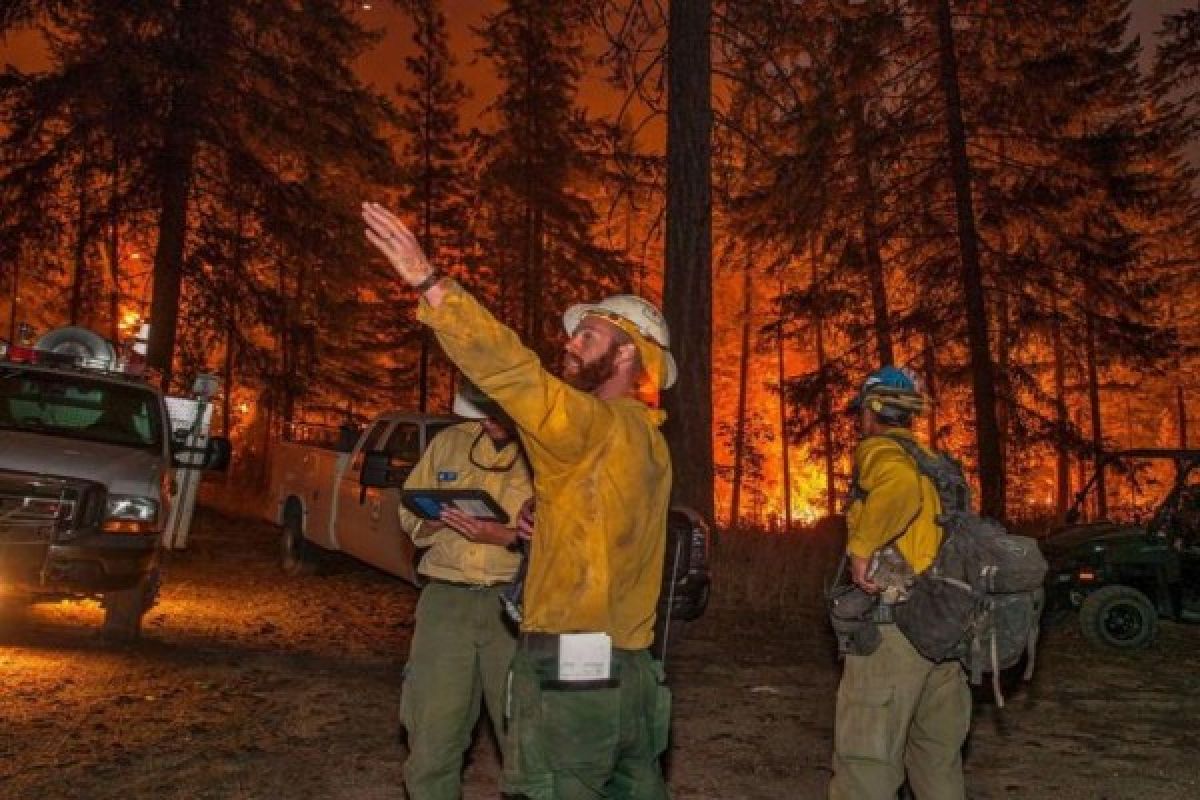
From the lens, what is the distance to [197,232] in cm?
1764

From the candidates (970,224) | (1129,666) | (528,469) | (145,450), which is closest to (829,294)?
(970,224)

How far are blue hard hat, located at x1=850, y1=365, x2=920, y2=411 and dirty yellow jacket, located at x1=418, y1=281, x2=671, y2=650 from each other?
1.80 metres

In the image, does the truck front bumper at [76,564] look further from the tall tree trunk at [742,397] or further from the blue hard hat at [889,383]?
the tall tree trunk at [742,397]

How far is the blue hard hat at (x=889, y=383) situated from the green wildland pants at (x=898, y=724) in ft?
3.32

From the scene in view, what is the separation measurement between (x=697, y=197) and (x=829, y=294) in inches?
485

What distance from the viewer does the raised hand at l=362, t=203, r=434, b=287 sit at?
97.0 inches

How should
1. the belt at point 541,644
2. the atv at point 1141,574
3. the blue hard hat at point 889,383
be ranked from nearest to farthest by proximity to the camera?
the belt at point 541,644 < the blue hard hat at point 889,383 < the atv at point 1141,574

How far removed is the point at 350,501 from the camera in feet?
38.0

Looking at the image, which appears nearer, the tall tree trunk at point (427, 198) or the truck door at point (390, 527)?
the truck door at point (390, 527)

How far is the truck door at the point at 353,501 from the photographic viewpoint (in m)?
11.2

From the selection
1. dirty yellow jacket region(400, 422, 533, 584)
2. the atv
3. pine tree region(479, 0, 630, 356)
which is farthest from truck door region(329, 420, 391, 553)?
pine tree region(479, 0, 630, 356)

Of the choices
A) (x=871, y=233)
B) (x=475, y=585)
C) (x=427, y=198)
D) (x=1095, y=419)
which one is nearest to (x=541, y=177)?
(x=427, y=198)

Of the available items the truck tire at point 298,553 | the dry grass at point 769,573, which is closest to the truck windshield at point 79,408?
the truck tire at point 298,553

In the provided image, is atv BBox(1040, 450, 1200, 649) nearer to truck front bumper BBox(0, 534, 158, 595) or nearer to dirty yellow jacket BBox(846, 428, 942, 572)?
dirty yellow jacket BBox(846, 428, 942, 572)
